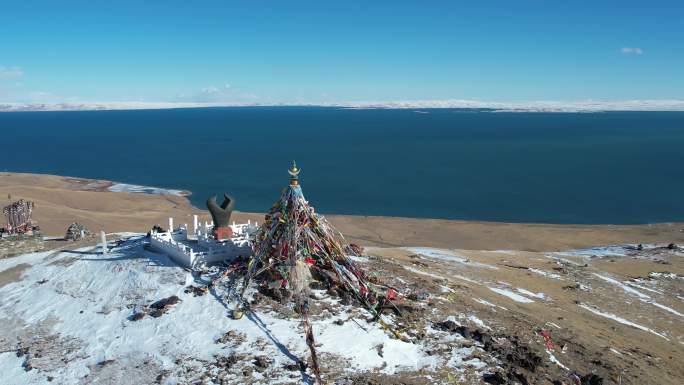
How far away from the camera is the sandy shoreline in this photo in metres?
54.7

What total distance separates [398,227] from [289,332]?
43.1 metres

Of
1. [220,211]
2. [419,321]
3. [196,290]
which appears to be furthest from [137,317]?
[419,321]

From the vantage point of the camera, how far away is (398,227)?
61.9 metres

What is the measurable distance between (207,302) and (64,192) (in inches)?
2399

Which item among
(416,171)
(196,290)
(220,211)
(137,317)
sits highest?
(220,211)

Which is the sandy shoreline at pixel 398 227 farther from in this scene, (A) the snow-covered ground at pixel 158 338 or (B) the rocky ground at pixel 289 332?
(A) the snow-covered ground at pixel 158 338

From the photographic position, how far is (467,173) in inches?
4247

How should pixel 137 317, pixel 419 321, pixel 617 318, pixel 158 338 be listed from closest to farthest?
1. pixel 158 338
2. pixel 137 317
3. pixel 419 321
4. pixel 617 318

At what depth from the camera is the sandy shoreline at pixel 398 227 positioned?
179 ft

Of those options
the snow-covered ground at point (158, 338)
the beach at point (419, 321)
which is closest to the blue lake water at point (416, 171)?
the beach at point (419, 321)

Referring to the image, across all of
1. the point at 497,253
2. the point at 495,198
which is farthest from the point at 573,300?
the point at 495,198

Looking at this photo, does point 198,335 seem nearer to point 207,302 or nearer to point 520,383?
point 207,302

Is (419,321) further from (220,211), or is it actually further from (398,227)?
(398,227)

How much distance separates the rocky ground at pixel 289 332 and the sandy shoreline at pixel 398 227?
24.4m
